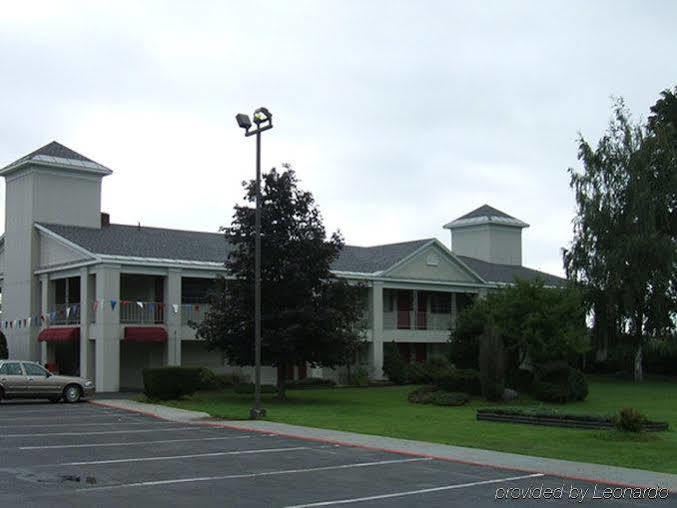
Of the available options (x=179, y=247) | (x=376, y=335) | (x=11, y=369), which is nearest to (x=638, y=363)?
(x=376, y=335)

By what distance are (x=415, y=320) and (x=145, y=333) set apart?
15752mm

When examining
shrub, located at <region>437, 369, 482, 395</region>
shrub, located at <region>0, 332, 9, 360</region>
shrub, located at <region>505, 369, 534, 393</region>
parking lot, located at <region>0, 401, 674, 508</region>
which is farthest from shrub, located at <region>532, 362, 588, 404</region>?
shrub, located at <region>0, 332, 9, 360</region>

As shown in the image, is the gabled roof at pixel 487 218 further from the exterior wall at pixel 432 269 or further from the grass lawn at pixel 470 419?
the grass lawn at pixel 470 419

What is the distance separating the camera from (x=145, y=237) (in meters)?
40.1

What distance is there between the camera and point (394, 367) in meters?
42.5

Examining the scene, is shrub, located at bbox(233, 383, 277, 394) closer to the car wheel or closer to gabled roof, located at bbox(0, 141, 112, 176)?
the car wheel

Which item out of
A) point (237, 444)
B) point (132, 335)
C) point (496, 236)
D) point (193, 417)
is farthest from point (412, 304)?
point (237, 444)

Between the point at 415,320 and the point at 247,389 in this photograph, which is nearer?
the point at 247,389

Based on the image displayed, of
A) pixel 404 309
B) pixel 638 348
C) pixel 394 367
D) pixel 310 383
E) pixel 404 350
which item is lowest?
pixel 310 383

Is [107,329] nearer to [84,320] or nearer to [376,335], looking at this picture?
[84,320]

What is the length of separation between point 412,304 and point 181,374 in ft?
65.3

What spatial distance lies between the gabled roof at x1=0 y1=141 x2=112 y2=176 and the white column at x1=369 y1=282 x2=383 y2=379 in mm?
13776

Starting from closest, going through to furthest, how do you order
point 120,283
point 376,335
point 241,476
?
point 241,476 < point 120,283 < point 376,335

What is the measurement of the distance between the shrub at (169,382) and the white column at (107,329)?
5316 millimetres
